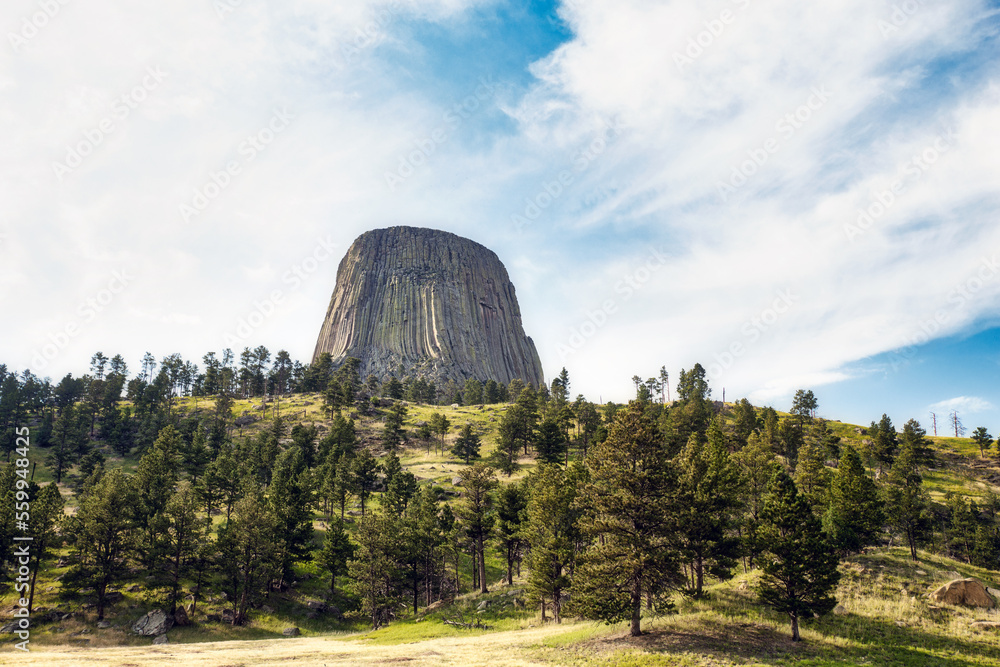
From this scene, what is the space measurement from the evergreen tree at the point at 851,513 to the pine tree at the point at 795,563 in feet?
61.5

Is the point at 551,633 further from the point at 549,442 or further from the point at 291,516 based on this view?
the point at 549,442

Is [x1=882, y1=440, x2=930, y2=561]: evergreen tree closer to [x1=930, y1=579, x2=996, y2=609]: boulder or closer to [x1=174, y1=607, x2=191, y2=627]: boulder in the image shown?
[x1=930, y1=579, x2=996, y2=609]: boulder

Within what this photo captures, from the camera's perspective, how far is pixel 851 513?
A: 48375mm

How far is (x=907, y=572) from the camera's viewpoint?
39.3m

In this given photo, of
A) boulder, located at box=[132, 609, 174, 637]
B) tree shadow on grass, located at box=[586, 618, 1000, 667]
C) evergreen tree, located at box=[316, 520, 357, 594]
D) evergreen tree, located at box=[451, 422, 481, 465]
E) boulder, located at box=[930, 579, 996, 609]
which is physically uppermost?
evergreen tree, located at box=[451, 422, 481, 465]

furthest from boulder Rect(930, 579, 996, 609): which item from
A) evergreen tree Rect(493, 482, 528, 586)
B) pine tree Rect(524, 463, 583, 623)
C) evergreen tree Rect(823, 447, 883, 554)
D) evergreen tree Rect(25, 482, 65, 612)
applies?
evergreen tree Rect(25, 482, 65, 612)

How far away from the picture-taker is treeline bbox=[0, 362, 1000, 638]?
29812 mm

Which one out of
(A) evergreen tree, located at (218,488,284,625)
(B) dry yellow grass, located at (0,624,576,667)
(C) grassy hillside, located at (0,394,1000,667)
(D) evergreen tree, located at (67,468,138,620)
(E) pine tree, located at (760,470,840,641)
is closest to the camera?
(B) dry yellow grass, located at (0,624,576,667)

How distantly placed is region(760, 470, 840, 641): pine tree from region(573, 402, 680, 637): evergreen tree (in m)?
6.24

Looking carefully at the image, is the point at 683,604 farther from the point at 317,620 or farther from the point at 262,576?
the point at 262,576

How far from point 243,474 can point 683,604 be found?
64.9 meters

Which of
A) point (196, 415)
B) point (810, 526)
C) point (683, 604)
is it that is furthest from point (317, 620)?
point (196, 415)

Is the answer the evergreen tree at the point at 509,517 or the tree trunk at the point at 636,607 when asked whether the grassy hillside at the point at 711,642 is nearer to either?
the tree trunk at the point at 636,607

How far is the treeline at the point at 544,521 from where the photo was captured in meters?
29.8
